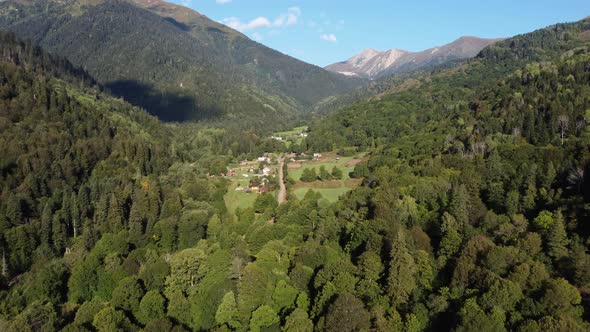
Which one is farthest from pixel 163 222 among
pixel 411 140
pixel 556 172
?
pixel 411 140

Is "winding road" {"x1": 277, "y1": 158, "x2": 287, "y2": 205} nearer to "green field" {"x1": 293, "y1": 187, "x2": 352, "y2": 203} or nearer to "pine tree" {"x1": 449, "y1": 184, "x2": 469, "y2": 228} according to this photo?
"green field" {"x1": 293, "y1": 187, "x2": 352, "y2": 203}

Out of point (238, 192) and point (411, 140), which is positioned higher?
point (411, 140)

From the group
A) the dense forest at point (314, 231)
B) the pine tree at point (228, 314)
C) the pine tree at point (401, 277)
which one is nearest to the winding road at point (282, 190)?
the dense forest at point (314, 231)

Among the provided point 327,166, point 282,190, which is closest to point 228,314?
point 282,190

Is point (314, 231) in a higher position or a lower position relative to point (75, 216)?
higher

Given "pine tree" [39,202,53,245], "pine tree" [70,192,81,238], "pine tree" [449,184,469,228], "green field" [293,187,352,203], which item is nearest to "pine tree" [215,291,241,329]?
"pine tree" [449,184,469,228]

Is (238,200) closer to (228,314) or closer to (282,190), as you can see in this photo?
(282,190)

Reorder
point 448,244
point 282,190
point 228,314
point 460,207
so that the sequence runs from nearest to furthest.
→ point 228,314, point 448,244, point 460,207, point 282,190

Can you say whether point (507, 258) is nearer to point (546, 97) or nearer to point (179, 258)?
point (179, 258)

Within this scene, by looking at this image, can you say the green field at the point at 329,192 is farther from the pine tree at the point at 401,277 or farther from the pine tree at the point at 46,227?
the pine tree at the point at 46,227
